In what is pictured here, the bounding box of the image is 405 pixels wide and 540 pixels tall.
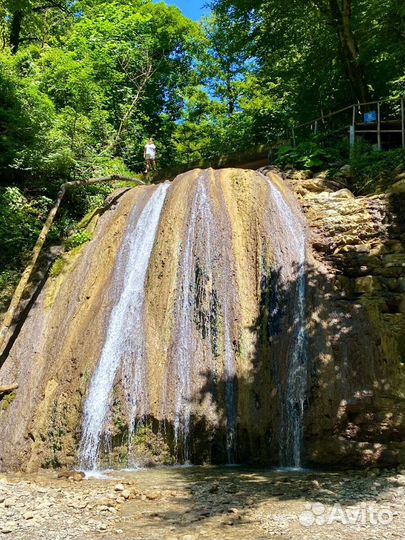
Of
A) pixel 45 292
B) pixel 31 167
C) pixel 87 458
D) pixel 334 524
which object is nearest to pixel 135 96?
pixel 31 167

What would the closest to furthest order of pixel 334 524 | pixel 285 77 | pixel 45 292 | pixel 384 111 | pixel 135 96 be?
pixel 334 524 → pixel 45 292 → pixel 384 111 → pixel 285 77 → pixel 135 96

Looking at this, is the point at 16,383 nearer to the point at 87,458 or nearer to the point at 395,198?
the point at 87,458

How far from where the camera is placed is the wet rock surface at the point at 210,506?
416cm

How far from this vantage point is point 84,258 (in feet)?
33.1

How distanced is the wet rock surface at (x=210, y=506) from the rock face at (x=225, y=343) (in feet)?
2.60

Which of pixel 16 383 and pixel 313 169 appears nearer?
pixel 16 383

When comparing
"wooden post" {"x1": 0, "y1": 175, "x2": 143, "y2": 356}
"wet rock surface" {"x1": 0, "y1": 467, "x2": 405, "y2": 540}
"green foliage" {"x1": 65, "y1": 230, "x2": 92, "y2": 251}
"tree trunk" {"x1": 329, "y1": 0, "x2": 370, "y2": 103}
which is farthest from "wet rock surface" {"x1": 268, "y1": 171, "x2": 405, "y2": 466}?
"tree trunk" {"x1": 329, "y1": 0, "x2": 370, "y2": 103}

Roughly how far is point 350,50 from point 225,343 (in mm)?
11013

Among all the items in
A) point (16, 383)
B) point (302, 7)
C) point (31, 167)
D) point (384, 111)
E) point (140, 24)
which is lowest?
point (16, 383)

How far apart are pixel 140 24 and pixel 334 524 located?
78.6 ft

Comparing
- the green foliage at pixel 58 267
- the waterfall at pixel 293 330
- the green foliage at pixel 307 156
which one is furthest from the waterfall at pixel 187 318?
the green foliage at pixel 307 156

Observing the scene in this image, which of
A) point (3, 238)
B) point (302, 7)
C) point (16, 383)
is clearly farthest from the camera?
point (302, 7)

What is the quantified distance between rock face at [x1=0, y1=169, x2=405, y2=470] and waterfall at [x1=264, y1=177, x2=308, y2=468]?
0.07 feet

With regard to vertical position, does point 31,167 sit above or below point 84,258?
above
